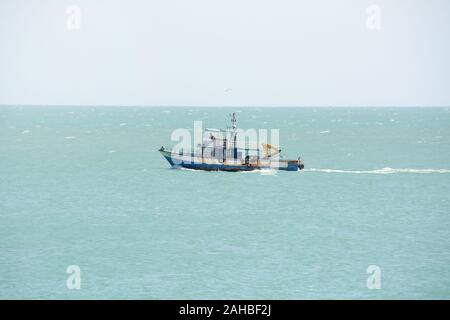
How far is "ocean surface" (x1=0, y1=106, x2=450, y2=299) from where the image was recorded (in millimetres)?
49875

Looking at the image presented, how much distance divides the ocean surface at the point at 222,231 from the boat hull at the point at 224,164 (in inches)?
51.3

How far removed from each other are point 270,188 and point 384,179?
60.2 feet

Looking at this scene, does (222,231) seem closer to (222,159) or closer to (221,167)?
(222,159)

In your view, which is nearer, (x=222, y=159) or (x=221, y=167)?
(x=222, y=159)

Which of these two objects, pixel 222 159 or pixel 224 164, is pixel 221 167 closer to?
pixel 224 164

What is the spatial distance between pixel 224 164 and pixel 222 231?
131 feet

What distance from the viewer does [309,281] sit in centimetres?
Answer: 5066

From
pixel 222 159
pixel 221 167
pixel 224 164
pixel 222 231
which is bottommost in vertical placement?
pixel 222 231

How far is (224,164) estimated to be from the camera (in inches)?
4124

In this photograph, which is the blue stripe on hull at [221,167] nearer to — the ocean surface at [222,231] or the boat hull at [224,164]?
the boat hull at [224,164]

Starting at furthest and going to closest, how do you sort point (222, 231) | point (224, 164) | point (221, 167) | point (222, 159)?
1. point (221, 167)
2. point (224, 164)
3. point (222, 159)
4. point (222, 231)

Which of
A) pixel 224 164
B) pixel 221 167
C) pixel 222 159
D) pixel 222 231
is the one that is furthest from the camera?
pixel 221 167

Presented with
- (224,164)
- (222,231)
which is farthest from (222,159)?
(222,231)

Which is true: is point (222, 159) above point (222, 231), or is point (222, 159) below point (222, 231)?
above
